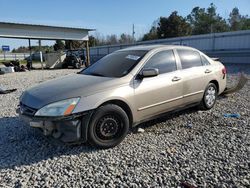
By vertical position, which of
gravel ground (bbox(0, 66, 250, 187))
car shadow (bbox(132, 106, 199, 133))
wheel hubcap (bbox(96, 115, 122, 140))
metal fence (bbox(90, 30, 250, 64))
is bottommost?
gravel ground (bbox(0, 66, 250, 187))

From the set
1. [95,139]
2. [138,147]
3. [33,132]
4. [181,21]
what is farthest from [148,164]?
[181,21]

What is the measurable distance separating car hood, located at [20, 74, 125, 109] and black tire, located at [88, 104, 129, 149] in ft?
1.12

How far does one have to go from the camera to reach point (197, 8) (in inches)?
2282

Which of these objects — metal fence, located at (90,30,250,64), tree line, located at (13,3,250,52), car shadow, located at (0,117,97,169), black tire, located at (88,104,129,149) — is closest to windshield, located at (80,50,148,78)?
black tire, located at (88,104,129,149)

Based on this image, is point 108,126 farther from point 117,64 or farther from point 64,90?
point 117,64

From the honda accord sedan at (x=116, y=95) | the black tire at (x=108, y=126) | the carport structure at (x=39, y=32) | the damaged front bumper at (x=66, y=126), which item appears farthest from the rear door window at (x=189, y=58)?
the carport structure at (x=39, y=32)

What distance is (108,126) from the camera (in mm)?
3660

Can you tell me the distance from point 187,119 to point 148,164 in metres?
2.15

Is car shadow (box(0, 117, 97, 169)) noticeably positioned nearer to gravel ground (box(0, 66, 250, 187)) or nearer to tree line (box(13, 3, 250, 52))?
gravel ground (box(0, 66, 250, 187))

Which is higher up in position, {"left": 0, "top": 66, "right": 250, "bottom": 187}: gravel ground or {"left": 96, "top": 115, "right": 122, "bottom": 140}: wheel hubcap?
{"left": 96, "top": 115, "right": 122, "bottom": 140}: wheel hubcap

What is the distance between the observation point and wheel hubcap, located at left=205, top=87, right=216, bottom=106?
5.47 meters

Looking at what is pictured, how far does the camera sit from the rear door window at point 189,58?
4866 mm

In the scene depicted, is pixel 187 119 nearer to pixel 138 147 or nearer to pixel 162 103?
pixel 162 103

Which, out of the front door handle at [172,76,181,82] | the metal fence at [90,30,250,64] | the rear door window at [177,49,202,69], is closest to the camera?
the front door handle at [172,76,181,82]
